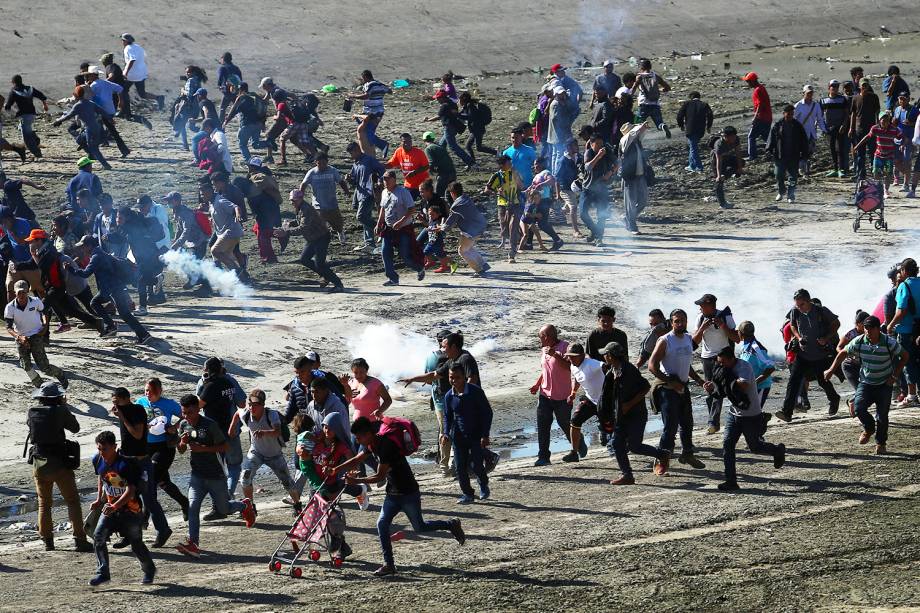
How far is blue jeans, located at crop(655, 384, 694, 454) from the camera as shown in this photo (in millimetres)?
14750

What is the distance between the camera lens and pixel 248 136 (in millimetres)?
28406

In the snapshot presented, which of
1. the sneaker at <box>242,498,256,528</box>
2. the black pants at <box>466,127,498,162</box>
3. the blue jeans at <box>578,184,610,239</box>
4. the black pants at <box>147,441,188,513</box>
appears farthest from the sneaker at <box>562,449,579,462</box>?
the black pants at <box>466,127,498,162</box>

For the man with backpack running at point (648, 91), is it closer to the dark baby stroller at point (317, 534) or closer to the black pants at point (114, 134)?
the black pants at point (114, 134)

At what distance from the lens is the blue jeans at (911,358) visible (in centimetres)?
1639

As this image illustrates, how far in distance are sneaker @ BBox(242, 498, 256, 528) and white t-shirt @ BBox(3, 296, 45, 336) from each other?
4971mm

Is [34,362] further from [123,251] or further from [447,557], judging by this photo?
[447,557]

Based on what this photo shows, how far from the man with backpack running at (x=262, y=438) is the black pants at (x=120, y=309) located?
18.3ft

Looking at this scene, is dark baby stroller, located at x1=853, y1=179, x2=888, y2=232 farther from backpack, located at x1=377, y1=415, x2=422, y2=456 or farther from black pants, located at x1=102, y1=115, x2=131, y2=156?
backpack, located at x1=377, y1=415, x2=422, y2=456

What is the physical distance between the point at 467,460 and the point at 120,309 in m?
6.88

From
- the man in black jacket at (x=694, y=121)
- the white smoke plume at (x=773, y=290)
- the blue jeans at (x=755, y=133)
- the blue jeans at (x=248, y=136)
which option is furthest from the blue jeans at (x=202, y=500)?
the blue jeans at (x=755, y=133)

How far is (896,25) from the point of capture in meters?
45.7

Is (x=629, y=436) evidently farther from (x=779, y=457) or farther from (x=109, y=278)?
(x=109, y=278)

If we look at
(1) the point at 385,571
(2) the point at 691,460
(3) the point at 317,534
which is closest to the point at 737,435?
(2) the point at 691,460

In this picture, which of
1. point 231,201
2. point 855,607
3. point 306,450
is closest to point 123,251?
point 231,201
